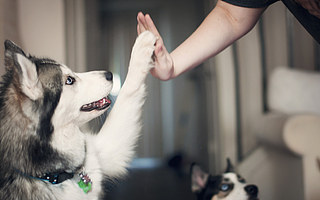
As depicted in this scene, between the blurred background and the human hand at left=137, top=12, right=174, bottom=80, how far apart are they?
1.58 feet

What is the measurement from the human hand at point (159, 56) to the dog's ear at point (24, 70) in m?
→ 0.36

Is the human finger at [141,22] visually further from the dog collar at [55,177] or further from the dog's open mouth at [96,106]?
the dog collar at [55,177]

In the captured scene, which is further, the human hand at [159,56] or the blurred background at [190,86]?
the blurred background at [190,86]

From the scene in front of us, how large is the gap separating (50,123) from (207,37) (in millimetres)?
554

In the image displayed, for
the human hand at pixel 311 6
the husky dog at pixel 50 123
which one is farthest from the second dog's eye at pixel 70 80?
the human hand at pixel 311 6

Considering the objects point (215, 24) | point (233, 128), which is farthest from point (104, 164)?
point (233, 128)

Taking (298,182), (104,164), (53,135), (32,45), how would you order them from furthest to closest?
(298,182) < (32,45) < (104,164) < (53,135)

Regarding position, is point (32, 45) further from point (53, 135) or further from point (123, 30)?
point (123, 30)

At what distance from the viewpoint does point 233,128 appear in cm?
262

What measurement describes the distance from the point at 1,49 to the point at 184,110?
294 centimetres

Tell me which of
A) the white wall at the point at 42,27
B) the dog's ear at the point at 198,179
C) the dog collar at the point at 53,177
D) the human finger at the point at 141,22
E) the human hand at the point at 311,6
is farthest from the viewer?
the dog's ear at the point at 198,179

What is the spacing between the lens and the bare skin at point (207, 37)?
1047 millimetres

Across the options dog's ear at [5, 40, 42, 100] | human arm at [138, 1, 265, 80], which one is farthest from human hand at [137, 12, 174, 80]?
dog's ear at [5, 40, 42, 100]

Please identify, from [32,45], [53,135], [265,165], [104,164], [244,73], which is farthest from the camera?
[244,73]
